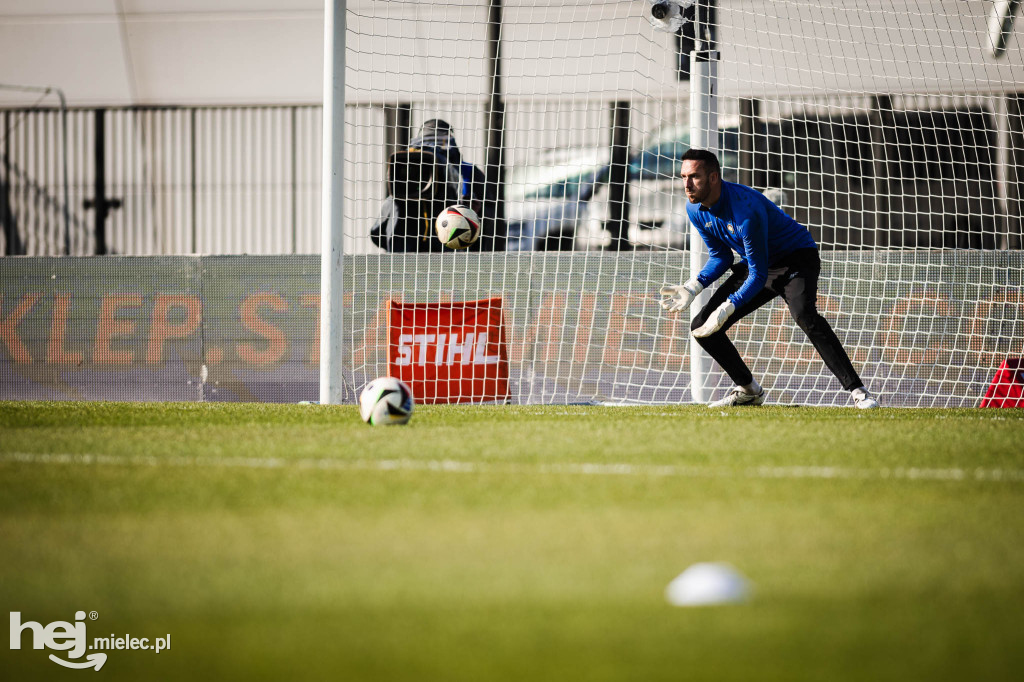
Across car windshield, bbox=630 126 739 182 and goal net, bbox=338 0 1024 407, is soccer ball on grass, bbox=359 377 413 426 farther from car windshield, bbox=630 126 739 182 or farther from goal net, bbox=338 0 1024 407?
car windshield, bbox=630 126 739 182

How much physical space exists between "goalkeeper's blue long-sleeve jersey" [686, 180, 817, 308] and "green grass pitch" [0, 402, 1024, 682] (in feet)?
7.15

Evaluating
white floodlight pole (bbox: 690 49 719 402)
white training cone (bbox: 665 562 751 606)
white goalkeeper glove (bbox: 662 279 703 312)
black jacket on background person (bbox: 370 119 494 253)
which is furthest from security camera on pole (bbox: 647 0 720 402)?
white training cone (bbox: 665 562 751 606)

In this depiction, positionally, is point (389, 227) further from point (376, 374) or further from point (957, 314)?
point (957, 314)

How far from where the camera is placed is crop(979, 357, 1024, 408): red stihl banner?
25.7 ft

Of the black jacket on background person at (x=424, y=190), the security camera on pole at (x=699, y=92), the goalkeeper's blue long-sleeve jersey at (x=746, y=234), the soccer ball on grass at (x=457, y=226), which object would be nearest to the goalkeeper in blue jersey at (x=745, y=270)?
the goalkeeper's blue long-sleeve jersey at (x=746, y=234)

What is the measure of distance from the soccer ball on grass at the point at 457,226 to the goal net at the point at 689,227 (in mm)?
912

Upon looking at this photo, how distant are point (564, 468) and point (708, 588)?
175 centimetres

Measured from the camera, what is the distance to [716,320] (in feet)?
22.0

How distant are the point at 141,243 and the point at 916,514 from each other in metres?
10.6

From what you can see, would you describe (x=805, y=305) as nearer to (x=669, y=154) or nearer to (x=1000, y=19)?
(x=1000, y=19)

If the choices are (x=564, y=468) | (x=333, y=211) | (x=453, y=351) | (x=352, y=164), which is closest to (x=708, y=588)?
(x=564, y=468)

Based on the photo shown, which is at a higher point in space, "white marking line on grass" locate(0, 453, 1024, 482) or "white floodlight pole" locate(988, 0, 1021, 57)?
"white floodlight pole" locate(988, 0, 1021, 57)

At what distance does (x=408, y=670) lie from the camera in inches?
68.0

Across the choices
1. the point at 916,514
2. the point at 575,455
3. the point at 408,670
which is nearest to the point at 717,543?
the point at 916,514
